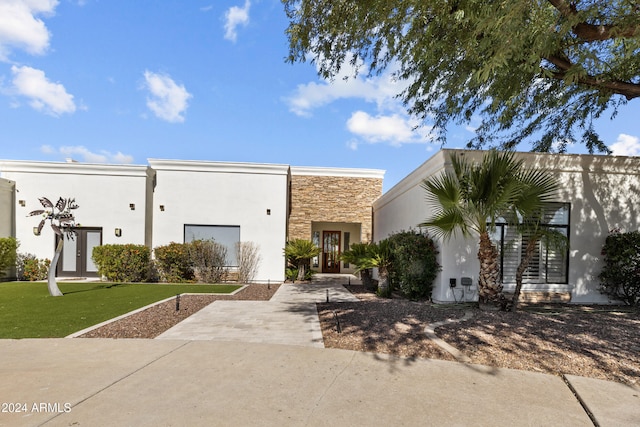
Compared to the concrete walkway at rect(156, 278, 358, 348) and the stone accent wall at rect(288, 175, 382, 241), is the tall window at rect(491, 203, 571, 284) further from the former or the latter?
the stone accent wall at rect(288, 175, 382, 241)

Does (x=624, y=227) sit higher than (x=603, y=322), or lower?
higher

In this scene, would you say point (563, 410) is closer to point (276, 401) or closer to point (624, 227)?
point (276, 401)

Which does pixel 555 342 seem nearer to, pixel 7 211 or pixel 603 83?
pixel 603 83

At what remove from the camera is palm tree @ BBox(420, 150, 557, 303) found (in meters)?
7.17

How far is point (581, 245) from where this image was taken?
955cm

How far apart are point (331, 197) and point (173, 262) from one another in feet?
25.2

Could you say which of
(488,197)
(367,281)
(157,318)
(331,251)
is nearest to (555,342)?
(488,197)

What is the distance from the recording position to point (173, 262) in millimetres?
13500

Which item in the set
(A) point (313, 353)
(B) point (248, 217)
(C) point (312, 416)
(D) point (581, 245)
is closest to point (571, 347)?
(A) point (313, 353)

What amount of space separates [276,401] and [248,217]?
37.0 ft

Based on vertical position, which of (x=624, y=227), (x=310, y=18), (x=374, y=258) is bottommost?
(x=374, y=258)

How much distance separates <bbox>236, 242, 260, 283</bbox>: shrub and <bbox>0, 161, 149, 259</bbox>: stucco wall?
12.4 feet

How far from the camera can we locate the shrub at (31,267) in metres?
13.3

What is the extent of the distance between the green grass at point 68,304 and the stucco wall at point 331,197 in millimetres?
5873
